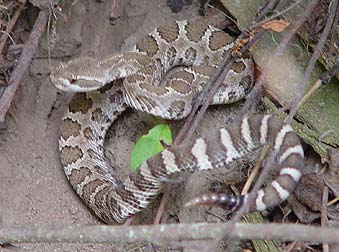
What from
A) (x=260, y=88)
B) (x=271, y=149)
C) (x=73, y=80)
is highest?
(x=271, y=149)

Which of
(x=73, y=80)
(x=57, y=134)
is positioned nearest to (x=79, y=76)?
(x=73, y=80)

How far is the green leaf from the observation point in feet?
14.6

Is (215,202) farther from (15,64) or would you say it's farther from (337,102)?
(15,64)

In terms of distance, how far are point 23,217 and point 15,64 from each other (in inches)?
50.7

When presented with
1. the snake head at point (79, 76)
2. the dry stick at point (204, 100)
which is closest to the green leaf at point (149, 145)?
the dry stick at point (204, 100)

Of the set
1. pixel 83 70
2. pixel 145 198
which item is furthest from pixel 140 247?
pixel 83 70

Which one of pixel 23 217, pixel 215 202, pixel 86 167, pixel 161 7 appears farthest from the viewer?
pixel 161 7

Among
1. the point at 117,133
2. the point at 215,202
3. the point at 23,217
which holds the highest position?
the point at 215,202

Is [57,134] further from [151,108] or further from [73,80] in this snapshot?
[151,108]

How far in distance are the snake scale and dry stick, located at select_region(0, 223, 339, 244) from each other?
3.51ft

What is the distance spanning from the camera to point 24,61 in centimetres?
521

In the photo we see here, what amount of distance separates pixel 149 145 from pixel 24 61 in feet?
4.66

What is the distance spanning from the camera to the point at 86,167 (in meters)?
5.19

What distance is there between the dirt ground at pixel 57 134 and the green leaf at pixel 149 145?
0.37 metres
